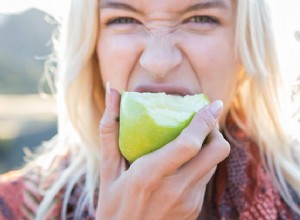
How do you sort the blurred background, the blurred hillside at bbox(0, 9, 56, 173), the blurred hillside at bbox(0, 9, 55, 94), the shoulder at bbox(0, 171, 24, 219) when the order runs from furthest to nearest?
1. the blurred hillside at bbox(0, 9, 55, 94)
2. the blurred hillside at bbox(0, 9, 56, 173)
3. the blurred background
4. the shoulder at bbox(0, 171, 24, 219)

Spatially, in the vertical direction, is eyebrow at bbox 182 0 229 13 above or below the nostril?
above

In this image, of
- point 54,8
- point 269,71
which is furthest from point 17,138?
point 269,71

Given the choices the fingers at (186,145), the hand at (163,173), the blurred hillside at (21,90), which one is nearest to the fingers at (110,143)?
the hand at (163,173)

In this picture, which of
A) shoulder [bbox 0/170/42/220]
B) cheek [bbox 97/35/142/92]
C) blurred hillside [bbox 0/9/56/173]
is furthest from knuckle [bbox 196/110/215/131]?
Answer: blurred hillside [bbox 0/9/56/173]

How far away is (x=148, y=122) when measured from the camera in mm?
1609

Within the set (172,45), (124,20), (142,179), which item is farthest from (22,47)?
(142,179)

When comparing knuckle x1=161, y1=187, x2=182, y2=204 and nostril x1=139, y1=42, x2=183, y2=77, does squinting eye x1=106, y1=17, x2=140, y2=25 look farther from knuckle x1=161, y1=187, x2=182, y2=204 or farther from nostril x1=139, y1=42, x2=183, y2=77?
knuckle x1=161, y1=187, x2=182, y2=204

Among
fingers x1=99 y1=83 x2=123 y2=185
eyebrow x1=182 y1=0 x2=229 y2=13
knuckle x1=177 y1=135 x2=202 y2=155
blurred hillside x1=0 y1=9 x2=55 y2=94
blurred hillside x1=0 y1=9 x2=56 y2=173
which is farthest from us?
blurred hillside x1=0 y1=9 x2=55 y2=94

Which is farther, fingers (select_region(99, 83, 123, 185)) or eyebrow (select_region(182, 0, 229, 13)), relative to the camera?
eyebrow (select_region(182, 0, 229, 13))

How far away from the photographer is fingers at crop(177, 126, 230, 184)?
161 centimetres

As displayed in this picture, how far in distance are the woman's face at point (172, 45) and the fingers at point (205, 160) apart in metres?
0.29

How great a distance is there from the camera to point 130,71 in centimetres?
194

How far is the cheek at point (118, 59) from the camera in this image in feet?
6.35

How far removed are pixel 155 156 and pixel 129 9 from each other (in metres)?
0.51
